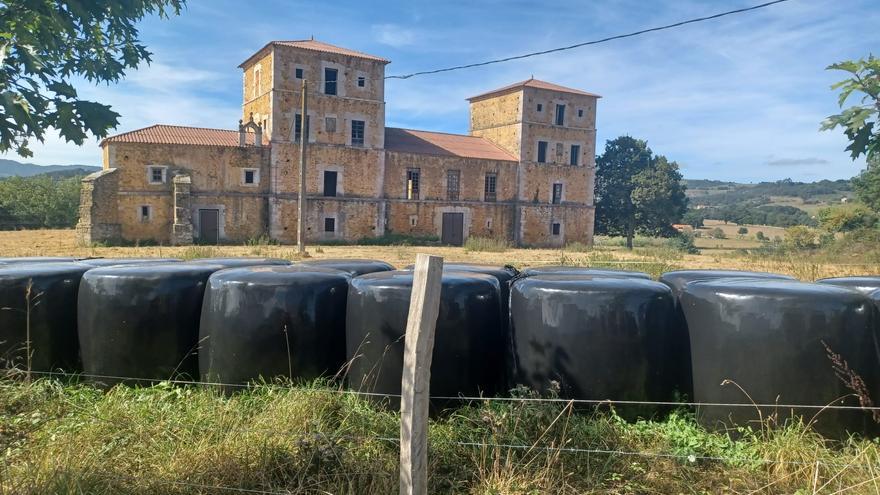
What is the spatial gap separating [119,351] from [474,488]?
8.37ft

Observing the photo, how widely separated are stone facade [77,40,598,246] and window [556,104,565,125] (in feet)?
A: 0.34

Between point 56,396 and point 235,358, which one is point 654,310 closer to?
point 235,358

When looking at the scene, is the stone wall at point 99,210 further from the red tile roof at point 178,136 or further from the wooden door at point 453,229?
the wooden door at point 453,229

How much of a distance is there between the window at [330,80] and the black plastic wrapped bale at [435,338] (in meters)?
25.0

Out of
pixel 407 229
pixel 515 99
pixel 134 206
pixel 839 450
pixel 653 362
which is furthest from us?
pixel 515 99

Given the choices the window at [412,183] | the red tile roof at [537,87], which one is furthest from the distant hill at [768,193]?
the window at [412,183]

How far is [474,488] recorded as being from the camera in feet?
8.50

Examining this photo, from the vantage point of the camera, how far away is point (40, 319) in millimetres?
3828

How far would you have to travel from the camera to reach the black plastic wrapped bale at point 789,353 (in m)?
2.95

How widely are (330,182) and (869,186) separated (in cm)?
2974

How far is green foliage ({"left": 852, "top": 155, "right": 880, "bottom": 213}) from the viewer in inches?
1176

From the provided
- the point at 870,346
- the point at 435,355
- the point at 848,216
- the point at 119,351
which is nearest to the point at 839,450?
the point at 870,346

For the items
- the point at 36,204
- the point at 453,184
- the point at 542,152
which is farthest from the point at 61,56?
the point at 36,204

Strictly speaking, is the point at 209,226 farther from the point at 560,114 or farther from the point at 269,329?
the point at 269,329
